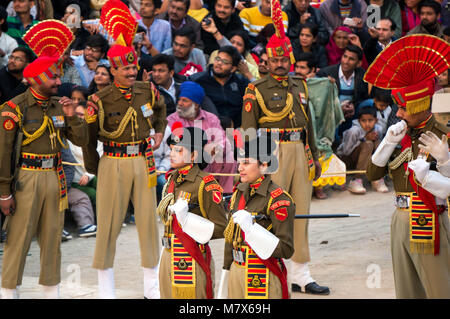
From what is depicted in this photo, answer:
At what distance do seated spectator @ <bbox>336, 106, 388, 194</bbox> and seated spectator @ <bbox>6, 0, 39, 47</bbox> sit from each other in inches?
198

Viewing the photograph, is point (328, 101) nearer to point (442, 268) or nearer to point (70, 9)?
point (70, 9)

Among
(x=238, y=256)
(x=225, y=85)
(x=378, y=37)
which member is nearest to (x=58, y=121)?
(x=238, y=256)

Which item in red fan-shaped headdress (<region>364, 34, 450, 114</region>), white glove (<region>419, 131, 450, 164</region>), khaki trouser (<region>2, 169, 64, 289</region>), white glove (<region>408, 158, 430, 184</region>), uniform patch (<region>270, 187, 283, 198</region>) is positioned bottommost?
khaki trouser (<region>2, 169, 64, 289</region>)

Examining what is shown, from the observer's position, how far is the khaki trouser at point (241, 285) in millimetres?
6152

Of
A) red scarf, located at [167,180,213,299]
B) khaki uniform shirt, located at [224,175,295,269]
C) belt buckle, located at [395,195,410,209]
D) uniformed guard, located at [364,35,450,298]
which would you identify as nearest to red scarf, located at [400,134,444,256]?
uniformed guard, located at [364,35,450,298]

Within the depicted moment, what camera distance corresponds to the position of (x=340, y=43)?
14.0 m

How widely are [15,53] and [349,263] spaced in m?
4.95

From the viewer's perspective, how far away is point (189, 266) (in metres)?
6.61

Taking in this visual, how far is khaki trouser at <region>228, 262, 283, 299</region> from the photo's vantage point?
615cm

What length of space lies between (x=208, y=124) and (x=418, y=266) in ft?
17.6

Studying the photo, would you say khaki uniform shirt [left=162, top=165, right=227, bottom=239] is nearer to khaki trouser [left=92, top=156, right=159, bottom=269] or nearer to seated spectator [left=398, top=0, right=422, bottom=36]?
khaki trouser [left=92, top=156, right=159, bottom=269]

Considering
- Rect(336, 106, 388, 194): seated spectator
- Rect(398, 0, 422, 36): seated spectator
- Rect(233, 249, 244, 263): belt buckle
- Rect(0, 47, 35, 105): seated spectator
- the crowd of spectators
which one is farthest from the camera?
Rect(398, 0, 422, 36): seated spectator

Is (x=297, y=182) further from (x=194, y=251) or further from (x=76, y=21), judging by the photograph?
(x=76, y=21)

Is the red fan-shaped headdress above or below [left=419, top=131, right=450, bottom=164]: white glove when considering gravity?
above
